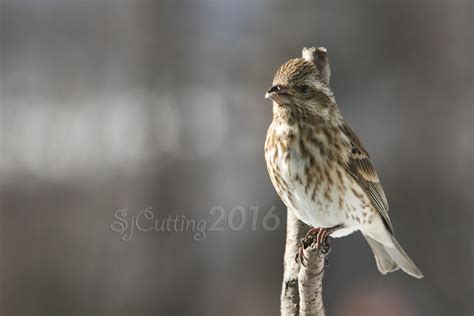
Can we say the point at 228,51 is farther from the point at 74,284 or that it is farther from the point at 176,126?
the point at 74,284

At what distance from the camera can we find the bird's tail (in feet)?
11.3

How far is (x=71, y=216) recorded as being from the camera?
22.9ft

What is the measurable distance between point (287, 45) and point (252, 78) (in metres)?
0.60

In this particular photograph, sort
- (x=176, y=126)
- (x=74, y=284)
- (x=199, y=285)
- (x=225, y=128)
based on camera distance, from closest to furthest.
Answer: (x=74, y=284) → (x=199, y=285) → (x=225, y=128) → (x=176, y=126)

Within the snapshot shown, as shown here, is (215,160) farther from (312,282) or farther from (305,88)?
(312,282)

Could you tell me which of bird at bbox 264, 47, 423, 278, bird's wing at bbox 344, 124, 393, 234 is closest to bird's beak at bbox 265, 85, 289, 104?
bird at bbox 264, 47, 423, 278

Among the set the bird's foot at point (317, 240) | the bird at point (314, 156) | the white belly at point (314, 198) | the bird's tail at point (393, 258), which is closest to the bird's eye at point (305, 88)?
the bird at point (314, 156)

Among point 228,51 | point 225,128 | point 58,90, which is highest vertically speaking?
point 228,51

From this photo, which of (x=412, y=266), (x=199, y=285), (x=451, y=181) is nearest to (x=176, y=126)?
(x=199, y=285)

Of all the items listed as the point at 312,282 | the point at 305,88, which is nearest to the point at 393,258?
the point at 312,282

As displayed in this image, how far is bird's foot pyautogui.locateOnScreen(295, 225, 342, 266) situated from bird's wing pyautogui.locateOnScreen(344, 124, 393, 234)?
27cm

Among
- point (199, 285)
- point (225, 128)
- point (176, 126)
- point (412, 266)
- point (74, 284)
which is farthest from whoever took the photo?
point (176, 126)

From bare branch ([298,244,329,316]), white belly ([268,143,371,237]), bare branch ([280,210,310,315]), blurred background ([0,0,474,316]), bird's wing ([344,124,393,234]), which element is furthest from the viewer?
blurred background ([0,0,474,316])

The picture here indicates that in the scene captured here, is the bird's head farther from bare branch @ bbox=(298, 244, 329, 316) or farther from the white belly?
bare branch @ bbox=(298, 244, 329, 316)
